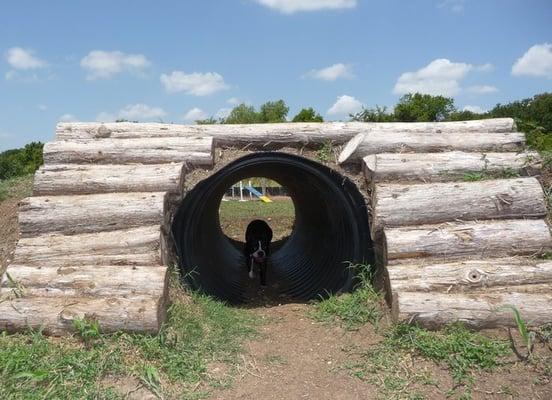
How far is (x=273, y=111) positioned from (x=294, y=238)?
46109 millimetres

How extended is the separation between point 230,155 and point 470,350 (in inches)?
149

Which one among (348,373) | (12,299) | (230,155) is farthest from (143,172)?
(348,373)

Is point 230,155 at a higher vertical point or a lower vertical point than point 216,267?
higher

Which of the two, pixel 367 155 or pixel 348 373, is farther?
pixel 367 155

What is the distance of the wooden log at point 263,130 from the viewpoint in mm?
7086

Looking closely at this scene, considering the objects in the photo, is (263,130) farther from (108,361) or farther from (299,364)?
(108,361)

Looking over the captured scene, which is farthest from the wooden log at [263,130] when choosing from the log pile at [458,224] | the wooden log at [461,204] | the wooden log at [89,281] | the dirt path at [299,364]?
the dirt path at [299,364]

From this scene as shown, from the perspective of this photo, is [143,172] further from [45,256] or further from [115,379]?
[115,379]

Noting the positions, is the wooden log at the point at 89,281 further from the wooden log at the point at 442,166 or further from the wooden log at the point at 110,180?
the wooden log at the point at 442,166

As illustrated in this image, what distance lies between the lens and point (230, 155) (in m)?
7.07

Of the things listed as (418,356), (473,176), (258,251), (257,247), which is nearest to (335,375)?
(418,356)

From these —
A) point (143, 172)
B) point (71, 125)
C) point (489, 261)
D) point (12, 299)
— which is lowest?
point (12, 299)

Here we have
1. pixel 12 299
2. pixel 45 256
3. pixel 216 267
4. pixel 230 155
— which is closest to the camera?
pixel 12 299

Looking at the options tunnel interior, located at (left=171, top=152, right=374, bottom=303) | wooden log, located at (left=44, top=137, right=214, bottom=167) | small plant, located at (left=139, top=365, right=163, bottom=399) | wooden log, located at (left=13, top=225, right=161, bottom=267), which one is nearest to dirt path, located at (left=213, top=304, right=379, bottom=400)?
small plant, located at (left=139, top=365, right=163, bottom=399)
